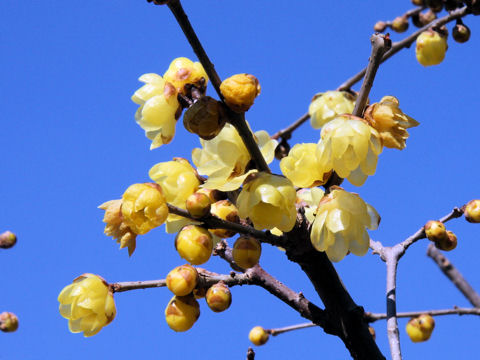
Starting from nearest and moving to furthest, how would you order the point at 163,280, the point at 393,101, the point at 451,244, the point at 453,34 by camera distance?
the point at 393,101 < the point at 163,280 < the point at 451,244 < the point at 453,34

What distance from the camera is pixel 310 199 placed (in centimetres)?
160

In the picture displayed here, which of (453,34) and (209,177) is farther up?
(453,34)

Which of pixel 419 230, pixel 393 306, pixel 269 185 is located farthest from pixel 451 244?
pixel 269 185

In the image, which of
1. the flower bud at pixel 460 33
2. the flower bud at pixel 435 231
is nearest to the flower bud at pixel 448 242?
the flower bud at pixel 435 231

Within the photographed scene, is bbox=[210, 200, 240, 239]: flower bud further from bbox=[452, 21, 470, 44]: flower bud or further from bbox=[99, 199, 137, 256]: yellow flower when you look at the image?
bbox=[452, 21, 470, 44]: flower bud

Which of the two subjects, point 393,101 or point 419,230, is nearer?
point 393,101

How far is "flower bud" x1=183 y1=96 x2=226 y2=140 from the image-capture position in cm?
114

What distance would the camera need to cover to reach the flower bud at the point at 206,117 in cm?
114

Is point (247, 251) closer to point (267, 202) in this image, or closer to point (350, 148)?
point (267, 202)

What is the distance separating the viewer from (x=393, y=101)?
1.32 m

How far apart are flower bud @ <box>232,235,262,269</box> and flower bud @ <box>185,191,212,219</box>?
118 millimetres

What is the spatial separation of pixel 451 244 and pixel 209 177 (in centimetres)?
80

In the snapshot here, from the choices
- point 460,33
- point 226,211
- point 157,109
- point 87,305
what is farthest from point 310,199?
point 460,33

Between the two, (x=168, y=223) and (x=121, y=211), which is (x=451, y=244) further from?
(x=121, y=211)
